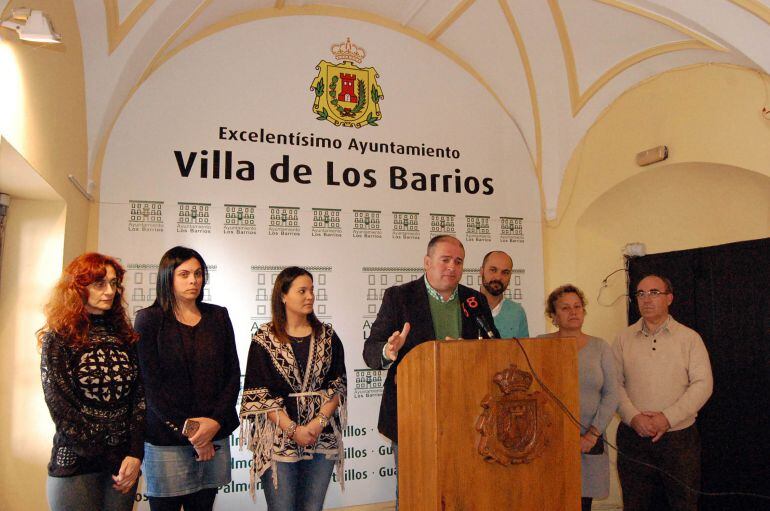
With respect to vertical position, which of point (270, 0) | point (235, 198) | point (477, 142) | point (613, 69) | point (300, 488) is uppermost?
point (270, 0)

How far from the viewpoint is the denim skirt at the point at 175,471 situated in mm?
2373

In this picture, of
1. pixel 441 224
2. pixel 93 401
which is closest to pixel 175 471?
pixel 93 401

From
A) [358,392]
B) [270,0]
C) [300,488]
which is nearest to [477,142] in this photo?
[270,0]

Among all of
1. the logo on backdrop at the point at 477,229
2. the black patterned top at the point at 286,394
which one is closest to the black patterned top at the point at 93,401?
the black patterned top at the point at 286,394

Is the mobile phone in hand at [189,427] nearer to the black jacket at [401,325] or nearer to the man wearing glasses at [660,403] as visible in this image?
the black jacket at [401,325]

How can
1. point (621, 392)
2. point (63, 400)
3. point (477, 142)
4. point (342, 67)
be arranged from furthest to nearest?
point (477, 142), point (342, 67), point (621, 392), point (63, 400)

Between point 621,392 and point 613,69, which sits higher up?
point 613,69

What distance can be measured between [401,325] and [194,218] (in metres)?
2.52

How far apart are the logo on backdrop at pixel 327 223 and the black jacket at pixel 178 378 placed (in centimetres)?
225

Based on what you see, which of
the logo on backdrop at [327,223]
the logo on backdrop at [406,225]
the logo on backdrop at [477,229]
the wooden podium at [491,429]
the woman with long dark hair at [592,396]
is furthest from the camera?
the logo on backdrop at [477,229]

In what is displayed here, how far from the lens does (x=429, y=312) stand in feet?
8.23

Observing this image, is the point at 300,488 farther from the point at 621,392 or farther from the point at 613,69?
the point at 613,69

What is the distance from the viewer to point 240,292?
452cm

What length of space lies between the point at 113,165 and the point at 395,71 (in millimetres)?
2458
